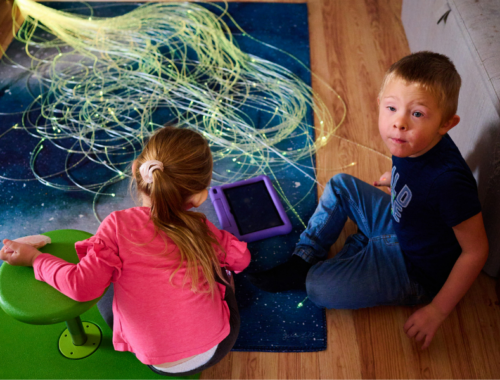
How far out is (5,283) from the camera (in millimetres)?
870

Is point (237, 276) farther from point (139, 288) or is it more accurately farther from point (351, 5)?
point (351, 5)

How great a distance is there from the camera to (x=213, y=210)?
144cm

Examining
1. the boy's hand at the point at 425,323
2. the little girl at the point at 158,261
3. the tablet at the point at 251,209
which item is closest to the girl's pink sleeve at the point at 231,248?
the little girl at the point at 158,261

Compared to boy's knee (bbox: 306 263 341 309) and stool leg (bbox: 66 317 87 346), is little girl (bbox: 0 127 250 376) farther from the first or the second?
boy's knee (bbox: 306 263 341 309)

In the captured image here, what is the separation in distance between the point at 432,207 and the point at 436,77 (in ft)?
0.91

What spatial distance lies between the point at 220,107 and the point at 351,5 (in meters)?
1.02

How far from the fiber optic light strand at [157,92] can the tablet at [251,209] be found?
68 millimetres

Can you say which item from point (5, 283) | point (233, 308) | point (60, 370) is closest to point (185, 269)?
point (233, 308)

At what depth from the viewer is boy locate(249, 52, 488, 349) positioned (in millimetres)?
993

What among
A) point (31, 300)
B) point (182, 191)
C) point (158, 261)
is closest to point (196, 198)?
point (182, 191)

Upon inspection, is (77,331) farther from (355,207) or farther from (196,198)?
(355,207)

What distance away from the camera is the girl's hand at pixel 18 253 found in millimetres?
873

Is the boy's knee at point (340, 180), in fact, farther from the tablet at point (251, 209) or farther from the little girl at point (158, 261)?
the little girl at point (158, 261)

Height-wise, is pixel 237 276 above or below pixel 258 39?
below
